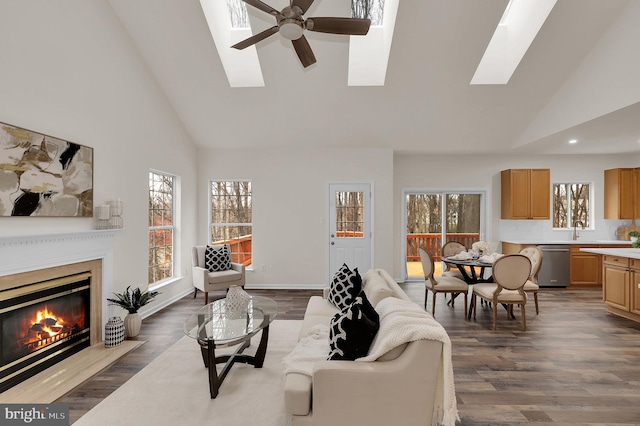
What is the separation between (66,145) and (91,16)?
59.2 inches

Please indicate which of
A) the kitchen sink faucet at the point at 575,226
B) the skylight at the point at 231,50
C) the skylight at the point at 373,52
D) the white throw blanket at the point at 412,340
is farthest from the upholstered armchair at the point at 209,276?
the kitchen sink faucet at the point at 575,226

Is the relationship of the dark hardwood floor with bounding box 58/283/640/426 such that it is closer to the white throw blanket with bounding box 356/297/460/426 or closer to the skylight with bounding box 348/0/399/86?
the white throw blanket with bounding box 356/297/460/426

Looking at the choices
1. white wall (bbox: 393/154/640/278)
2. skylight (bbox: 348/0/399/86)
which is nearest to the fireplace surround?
skylight (bbox: 348/0/399/86)

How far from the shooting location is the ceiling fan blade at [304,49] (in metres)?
2.87

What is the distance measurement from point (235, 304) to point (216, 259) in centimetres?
249

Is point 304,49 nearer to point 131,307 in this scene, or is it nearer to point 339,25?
point 339,25

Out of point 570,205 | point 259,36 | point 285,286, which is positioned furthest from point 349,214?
point 570,205

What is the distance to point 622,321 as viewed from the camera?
412 centimetres

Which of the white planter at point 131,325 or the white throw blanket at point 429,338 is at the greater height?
the white throw blanket at point 429,338

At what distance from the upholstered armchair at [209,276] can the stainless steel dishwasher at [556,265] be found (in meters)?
5.61

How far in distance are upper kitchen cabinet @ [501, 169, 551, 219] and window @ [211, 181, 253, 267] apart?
5.24 meters

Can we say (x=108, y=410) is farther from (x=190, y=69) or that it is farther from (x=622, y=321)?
(x=622, y=321)

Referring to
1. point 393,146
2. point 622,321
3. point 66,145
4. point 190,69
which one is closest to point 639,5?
point 393,146

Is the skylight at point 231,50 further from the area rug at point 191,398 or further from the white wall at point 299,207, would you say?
the area rug at point 191,398
